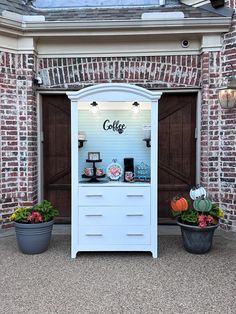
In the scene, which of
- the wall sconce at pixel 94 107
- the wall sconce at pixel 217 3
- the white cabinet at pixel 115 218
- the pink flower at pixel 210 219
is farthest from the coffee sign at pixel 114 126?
the wall sconce at pixel 217 3

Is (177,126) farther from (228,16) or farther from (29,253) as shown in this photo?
(29,253)

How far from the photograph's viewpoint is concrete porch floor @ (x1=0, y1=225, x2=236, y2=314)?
2.73m

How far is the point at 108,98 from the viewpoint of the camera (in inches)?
150

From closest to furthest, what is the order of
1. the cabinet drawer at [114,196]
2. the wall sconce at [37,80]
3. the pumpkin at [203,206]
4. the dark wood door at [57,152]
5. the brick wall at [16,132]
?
the cabinet drawer at [114,196], the pumpkin at [203,206], the brick wall at [16,132], the wall sconce at [37,80], the dark wood door at [57,152]

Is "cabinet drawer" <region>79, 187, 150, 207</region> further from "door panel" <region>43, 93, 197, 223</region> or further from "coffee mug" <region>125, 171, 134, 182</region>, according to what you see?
"door panel" <region>43, 93, 197, 223</region>

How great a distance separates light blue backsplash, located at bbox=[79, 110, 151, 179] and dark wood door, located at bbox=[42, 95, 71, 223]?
98cm

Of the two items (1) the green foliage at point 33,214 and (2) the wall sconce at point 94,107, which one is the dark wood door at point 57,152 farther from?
(1) the green foliage at point 33,214

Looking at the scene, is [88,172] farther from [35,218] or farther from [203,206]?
[203,206]

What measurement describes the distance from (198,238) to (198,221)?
0.21 m

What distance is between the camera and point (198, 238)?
3.90 meters

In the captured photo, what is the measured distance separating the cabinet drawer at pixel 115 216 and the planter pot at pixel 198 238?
0.53 m

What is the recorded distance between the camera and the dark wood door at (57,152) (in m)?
5.22

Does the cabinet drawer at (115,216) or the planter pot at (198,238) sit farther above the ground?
the cabinet drawer at (115,216)

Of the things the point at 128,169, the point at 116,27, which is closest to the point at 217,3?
the point at 116,27
